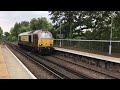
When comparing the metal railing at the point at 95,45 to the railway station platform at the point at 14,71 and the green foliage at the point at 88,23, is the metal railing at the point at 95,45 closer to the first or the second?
the green foliage at the point at 88,23

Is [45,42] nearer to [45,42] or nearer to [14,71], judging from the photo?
[45,42]

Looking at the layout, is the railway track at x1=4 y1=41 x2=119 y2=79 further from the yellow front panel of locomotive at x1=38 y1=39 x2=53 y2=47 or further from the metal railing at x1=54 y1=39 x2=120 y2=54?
the yellow front panel of locomotive at x1=38 y1=39 x2=53 y2=47

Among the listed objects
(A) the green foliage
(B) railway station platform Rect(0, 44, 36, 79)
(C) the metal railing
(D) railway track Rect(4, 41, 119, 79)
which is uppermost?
(A) the green foliage

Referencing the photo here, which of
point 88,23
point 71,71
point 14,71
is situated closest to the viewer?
point 14,71

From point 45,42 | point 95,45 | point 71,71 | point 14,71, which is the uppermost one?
point 45,42

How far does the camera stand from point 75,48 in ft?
114

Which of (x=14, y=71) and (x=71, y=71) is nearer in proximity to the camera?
(x=14, y=71)

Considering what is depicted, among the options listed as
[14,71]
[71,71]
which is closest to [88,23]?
[71,71]

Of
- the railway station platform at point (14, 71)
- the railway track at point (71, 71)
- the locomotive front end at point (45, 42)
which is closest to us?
the railway station platform at point (14, 71)

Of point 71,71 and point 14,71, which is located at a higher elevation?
point 14,71

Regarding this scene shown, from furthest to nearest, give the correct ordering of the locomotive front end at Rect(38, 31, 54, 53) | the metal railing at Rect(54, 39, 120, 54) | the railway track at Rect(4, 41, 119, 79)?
the locomotive front end at Rect(38, 31, 54, 53) < the metal railing at Rect(54, 39, 120, 54) < the railway track at Rect(4, 41, 119, 79)

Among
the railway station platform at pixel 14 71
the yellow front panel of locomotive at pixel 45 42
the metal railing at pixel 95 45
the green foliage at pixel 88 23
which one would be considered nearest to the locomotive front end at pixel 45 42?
the yellow front panel of locomotive at pixel 45 42

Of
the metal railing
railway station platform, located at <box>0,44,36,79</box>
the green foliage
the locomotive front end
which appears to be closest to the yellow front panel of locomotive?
the locomotive front end
